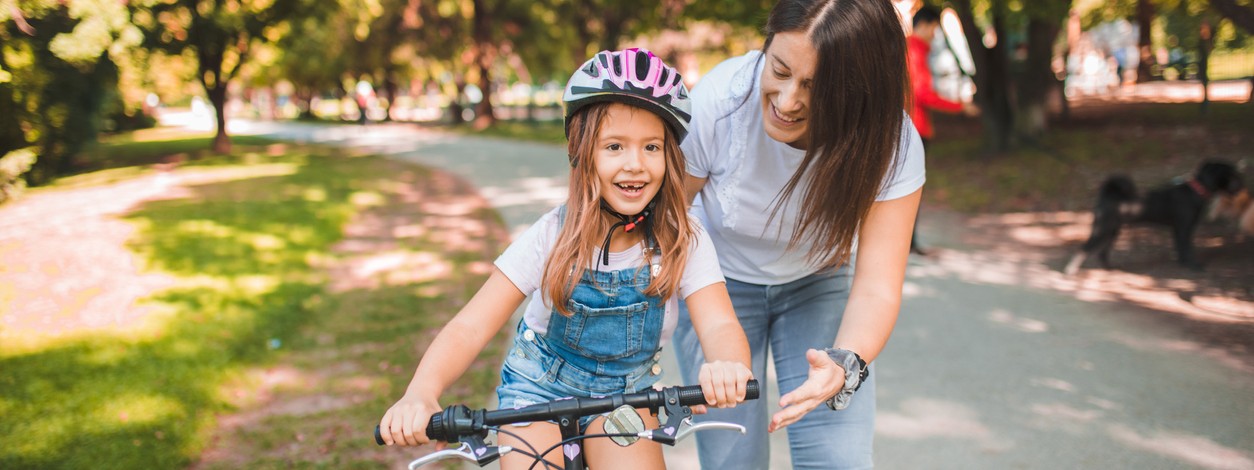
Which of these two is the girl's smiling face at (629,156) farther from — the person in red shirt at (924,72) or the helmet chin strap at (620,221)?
the person in red shirt at (924,72)

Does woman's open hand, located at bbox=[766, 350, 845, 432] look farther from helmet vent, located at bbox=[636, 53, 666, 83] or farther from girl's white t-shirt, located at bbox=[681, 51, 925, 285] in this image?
helmet vent, located at bbox=[636, 53, 666, 83]

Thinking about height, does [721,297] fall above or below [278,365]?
above

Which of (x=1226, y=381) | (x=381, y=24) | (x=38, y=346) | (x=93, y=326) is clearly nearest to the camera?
(x=1226, y=381)

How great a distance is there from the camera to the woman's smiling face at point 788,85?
217cm

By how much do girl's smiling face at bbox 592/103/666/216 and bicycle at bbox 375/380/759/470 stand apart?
559 mm

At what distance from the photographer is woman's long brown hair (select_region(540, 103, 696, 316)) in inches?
92.7

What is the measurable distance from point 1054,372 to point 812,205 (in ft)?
12.0

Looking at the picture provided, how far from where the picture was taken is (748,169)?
255 centimetres

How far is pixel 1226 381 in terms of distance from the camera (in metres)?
4.97

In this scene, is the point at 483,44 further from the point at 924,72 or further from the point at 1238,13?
the point at 1238,13

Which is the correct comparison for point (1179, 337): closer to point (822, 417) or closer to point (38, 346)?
point (822, 417)

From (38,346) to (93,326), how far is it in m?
0.47

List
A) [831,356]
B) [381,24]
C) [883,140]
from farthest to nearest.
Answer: [381,24]
[883,140]
[831,356]

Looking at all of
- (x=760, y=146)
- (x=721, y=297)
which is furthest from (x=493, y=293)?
(x=760, y=146)
